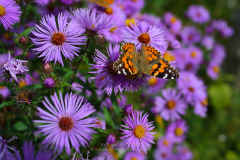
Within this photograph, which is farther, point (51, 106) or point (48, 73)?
point (48, 73)

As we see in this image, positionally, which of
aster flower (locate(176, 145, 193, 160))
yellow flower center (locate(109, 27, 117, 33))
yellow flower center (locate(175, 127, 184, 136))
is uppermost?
yellow flower center (locate(109, 27, 117, 33))

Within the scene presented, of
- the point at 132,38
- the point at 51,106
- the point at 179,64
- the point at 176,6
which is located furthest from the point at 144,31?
the point at 176,6

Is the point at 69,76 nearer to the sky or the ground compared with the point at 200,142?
nearer to the sky

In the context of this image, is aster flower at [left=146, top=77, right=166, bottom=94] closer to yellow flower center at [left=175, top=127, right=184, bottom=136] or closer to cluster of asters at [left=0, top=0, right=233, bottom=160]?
cluster of asters at [left=0, top=0, right=233, bottom=160]

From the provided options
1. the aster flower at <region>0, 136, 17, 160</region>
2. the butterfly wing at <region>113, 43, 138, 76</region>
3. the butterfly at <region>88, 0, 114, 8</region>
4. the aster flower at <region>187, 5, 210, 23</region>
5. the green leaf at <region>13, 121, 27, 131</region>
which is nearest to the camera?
the aster flower at <region>0, 136, 17, 160</region>

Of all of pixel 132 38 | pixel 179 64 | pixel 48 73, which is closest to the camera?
→ pixel 48 73

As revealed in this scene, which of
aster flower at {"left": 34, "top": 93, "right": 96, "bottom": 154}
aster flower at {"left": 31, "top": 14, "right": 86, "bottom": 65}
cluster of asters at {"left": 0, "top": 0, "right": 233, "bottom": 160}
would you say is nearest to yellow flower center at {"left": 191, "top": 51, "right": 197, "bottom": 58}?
cluster of asters at {"left": 0, "top": 0, "right": 233, "bottom": 160}

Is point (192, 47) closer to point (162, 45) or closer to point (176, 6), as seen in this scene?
point (176, 6)
